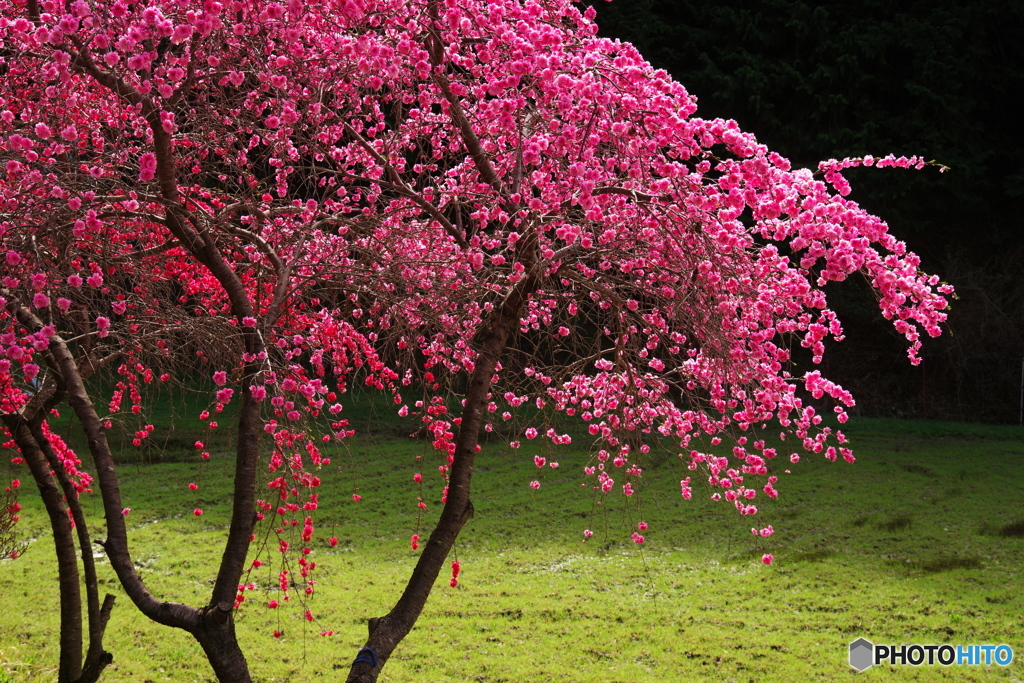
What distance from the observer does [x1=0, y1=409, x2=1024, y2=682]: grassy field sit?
16.5 ft

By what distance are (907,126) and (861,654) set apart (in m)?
12.0

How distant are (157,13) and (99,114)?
1.58 metres

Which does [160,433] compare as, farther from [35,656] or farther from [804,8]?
[804,8]

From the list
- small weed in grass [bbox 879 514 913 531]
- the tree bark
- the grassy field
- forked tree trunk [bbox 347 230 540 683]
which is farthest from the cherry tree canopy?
small weed in grass [bbox 879 514 913 531]

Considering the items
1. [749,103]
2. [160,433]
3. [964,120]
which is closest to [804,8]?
[749,103]

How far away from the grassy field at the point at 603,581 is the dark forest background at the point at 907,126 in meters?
4.72

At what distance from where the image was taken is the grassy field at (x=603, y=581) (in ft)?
16.5

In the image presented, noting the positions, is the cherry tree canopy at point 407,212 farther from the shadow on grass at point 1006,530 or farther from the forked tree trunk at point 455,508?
the shadow on grass at point 1006,530

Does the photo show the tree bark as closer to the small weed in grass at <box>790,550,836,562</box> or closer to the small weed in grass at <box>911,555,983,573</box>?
the small weed in grass at <box>790,550,836,562</box>

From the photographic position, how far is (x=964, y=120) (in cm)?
1471

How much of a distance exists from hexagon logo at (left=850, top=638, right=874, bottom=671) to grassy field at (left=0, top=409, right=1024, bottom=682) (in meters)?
0.06

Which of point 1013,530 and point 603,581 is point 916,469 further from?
point 603,581

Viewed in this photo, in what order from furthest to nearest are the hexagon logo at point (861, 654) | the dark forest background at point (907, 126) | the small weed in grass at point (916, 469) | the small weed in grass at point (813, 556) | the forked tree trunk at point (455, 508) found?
the dark forest background at point (907, 126) < the small weed in grass at point (916, 469) < the small weed in grass at point (813, 556) < the hexagon logo at point (861, 654) < the forked tree trunk at point (455, 508)

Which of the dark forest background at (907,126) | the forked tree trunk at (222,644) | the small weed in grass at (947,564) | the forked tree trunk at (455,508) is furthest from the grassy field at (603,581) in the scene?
the dark forest background at (907,126)
